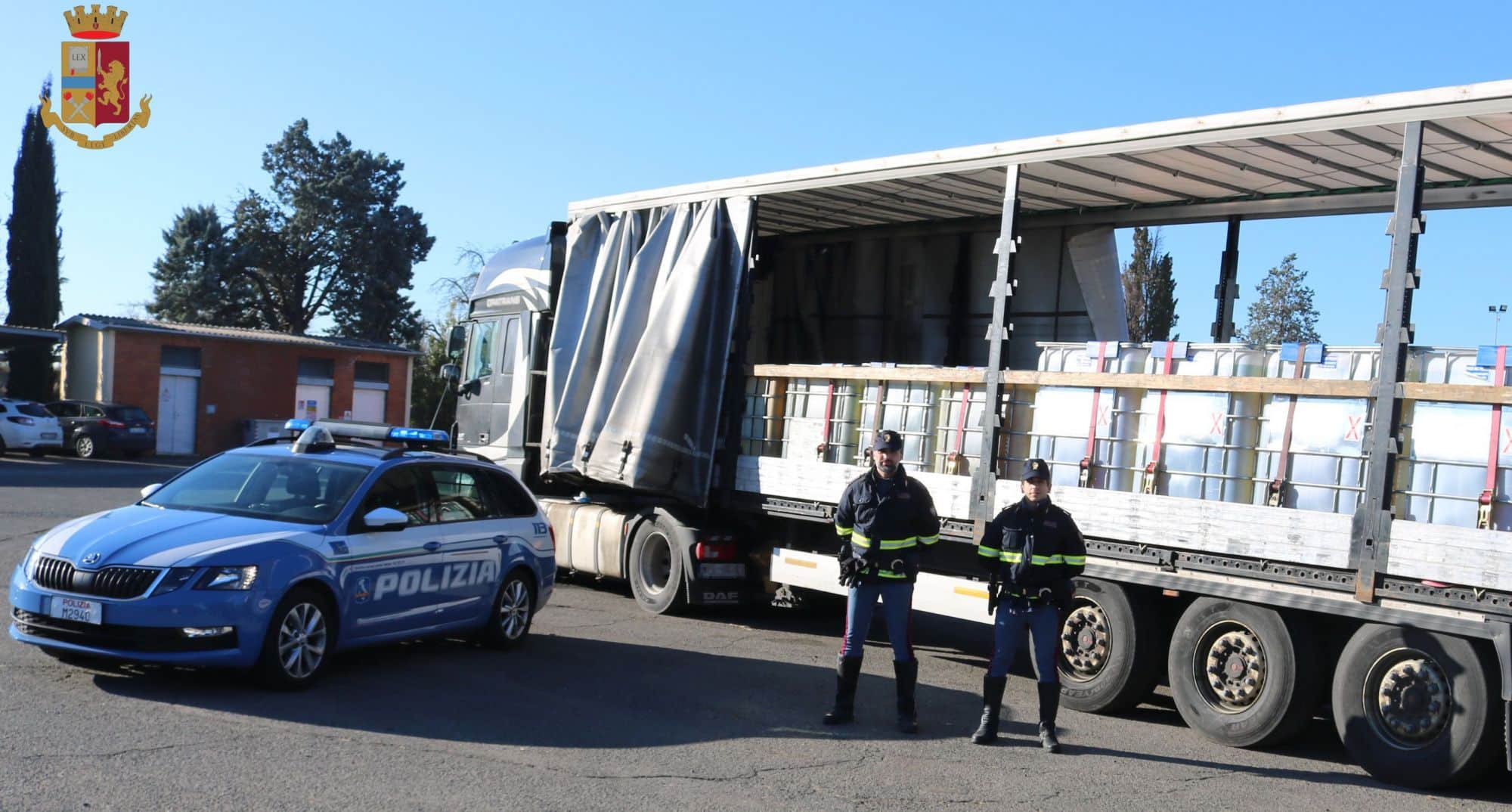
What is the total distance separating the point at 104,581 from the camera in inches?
279

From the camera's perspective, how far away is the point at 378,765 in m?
6.06

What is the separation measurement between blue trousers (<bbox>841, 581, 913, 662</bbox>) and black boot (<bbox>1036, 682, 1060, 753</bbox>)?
2.71 ft

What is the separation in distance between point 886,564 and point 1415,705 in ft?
9.67

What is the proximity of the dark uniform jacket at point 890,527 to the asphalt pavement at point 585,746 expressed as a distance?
0.97 meters

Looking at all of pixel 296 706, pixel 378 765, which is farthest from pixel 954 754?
pixel 296 706

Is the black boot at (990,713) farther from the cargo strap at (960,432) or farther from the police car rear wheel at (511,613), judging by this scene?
the police car rear wheel at (511,613)

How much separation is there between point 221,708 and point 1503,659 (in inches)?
262

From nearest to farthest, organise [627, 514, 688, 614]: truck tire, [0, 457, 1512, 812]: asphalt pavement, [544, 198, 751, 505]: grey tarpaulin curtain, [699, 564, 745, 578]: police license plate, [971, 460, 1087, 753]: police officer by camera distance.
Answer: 1. [0, 457, 1512, 812]: asphalt pavement
2. [971, 460, 1087, 753]: police officer
3. [544, 198, 751, 505]: grey tarpaulin curtain
4. [699, 564, 745, 578]: police license plate
5. [627, 514, 688, 614]: truck tire

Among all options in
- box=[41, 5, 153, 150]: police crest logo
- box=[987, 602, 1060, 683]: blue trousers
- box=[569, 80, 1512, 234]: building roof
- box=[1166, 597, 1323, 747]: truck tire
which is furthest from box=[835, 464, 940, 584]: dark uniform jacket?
box=[41, 5, 153, 150]: police crest logo

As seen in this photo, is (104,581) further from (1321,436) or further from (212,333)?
(212,333)

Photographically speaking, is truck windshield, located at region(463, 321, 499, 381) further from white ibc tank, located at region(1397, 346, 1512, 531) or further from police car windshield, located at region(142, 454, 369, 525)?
white ibc tank, located at region(1397, 346, 1512, 531)

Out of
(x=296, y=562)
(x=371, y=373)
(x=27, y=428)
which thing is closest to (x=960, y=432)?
(x=296, y=562)

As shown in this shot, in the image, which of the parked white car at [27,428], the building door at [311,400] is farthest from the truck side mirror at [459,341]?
Result: the building door at [311,400]

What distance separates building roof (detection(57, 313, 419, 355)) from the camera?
3659cm
